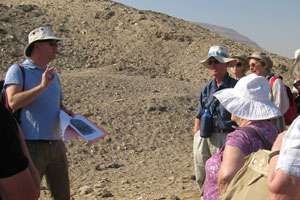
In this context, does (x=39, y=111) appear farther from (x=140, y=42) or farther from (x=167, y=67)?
(x=140, y=42)

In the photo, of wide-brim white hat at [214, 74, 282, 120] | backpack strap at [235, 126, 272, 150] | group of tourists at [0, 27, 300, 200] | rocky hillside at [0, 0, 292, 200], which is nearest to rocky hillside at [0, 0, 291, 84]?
rocky hillside at [0, 0, 292, 200]

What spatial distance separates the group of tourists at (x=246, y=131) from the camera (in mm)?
1864

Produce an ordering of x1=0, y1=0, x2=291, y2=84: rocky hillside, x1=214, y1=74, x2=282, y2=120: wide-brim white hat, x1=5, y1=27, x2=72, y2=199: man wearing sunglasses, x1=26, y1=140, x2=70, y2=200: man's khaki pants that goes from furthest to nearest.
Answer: x1=0, y1=0, x2=291, y2=84: rocky hillside < x1=26, y1=140, x2=70, y2=200: man's khaki pants < x1=5, y1=27, x2=72, y2=199: man wearing sunglasses < x1=214, y1=74, x2=282, y2=120: wide-brim white hat

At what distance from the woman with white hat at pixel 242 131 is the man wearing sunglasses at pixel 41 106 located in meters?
1.36

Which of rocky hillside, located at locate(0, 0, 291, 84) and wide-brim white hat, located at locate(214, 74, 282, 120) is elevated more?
wide-brim white hat, located at locate(214, 74, 282, 120)

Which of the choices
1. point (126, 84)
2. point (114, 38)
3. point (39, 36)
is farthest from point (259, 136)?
point (114, 38)

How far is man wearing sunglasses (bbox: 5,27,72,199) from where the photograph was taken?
337cm

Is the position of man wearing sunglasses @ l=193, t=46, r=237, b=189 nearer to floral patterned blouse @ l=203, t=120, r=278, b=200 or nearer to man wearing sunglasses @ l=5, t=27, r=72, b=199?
floral patterned blouse @ l=203, t=120, r=278, b=200

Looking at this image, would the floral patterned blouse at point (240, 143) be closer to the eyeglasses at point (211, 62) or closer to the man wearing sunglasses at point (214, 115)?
the man wearing sunglasses at point (214, 115)

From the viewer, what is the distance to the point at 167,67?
18672mm

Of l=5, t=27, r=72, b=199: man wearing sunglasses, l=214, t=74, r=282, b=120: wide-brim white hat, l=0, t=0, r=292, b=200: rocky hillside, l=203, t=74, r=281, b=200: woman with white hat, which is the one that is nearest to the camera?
l=203, t=74, r=281, b=200: woman with white hat

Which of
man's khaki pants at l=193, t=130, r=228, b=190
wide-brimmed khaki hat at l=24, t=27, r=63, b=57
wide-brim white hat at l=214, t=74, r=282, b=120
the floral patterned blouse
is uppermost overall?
wide-brimmed khaki hat at l=24, t=27, r=63, b=57

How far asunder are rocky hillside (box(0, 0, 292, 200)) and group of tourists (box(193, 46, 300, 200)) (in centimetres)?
181

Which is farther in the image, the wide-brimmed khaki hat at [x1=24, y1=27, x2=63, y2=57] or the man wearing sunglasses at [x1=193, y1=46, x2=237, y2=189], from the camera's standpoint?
the man wearing sunglasses at [x1=193, y1=46, x2=237, y2=189]
